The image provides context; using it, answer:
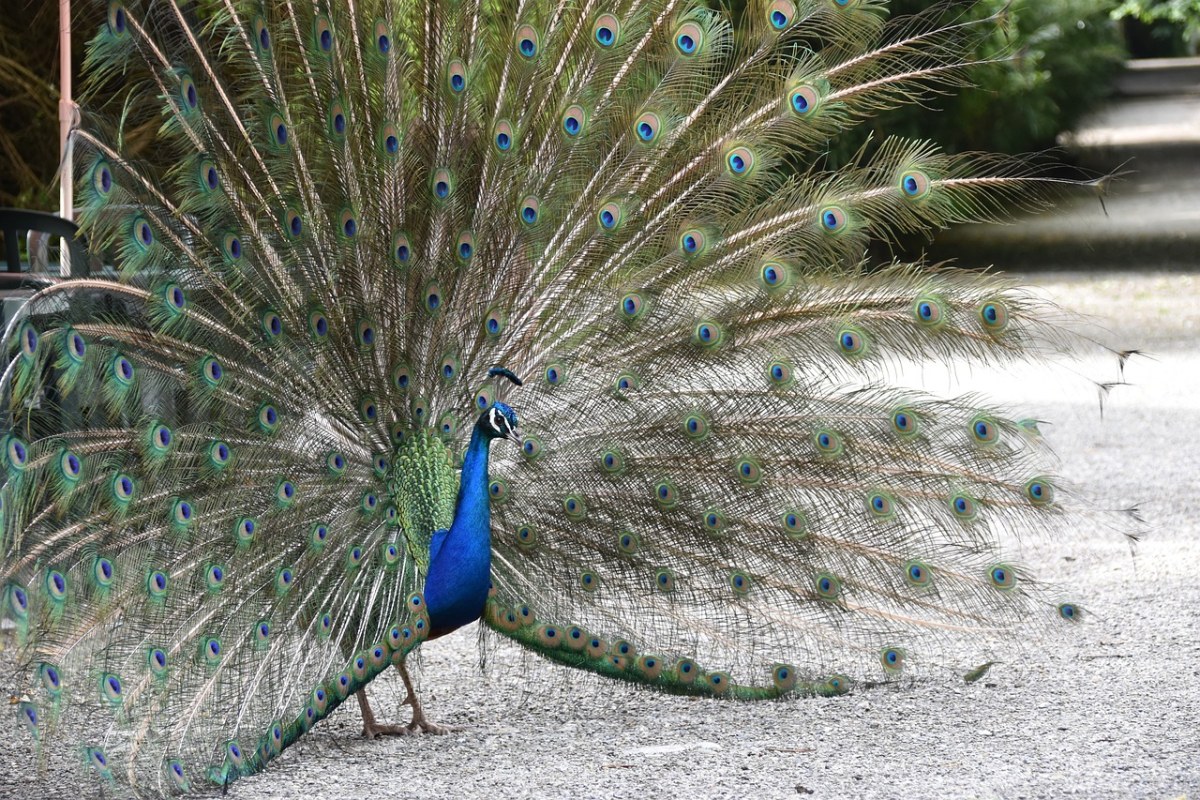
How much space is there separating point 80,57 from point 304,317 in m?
5.66

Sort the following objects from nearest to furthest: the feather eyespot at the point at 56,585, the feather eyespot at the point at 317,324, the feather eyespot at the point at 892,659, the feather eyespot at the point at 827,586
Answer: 1. the feather eyespot at the point at 56,585
2. the feather eyespot at the point at 317,324
3. the feather eyespot at the point at 827,586
4. the feather eyespot at the point at 892,659

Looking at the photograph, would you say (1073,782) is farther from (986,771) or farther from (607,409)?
(607,409)

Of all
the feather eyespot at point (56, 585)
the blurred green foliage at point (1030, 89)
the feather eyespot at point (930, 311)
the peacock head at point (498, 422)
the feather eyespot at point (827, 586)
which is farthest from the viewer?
the blurred green foliage at point (1030, 89)

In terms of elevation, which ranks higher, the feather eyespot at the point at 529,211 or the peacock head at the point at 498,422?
the feather eyespot at the point at 529,211

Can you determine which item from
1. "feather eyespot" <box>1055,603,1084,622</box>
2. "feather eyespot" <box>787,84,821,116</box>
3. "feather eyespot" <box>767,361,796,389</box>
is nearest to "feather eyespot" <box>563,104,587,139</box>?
"feather eyespot" <box>787,84,821,116</box>

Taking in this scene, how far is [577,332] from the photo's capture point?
4.20 m

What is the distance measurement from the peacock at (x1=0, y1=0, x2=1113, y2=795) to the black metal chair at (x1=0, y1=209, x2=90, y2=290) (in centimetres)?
45

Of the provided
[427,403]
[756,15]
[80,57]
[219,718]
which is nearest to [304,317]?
[427,403]

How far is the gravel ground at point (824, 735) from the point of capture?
12.1 ft

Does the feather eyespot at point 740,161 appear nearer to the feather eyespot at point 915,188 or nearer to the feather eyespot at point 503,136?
the feather eyespot at point 915,188

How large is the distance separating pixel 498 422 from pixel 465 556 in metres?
0.38

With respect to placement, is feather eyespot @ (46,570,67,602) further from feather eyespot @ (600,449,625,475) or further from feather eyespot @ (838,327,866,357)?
feather eyespot @ (838,327,866,357)

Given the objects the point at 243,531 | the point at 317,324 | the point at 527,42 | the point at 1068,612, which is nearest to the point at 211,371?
the point at 317,324

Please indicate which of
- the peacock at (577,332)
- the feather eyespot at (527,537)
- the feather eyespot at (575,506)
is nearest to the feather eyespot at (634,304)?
the peacock at (577,332)
